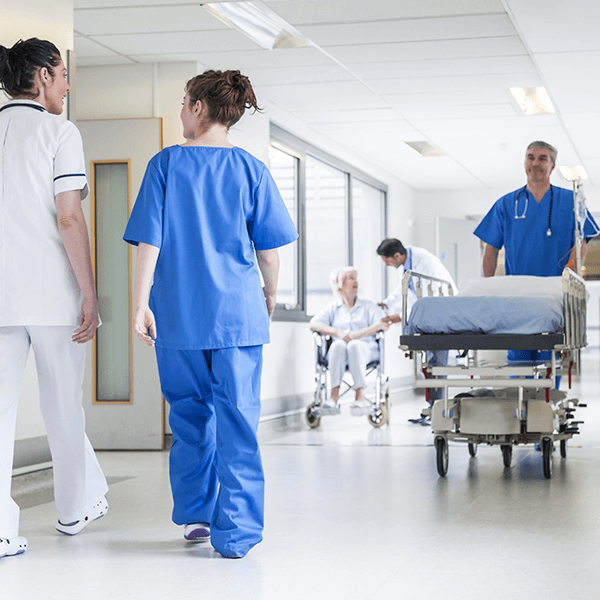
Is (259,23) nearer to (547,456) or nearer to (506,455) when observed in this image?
(506,455)

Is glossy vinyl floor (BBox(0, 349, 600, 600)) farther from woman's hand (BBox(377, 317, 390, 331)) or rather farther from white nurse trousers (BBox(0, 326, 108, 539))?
woman's hand (BBox(377, 317, 390, 331))

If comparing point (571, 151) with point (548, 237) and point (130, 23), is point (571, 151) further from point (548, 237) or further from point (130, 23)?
point (130, 23)

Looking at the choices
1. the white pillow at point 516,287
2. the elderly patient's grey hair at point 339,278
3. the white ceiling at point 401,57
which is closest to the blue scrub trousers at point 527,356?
the white pillow at point 516,287

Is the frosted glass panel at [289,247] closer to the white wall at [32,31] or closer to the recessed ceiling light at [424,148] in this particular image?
the recessed ceiling light at [424,148]

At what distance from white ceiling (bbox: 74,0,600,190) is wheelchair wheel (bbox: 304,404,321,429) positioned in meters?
2.13

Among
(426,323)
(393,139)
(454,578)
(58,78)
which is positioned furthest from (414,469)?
(393,139)

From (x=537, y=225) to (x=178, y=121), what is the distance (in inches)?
83.6

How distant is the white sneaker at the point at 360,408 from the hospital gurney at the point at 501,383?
2.22 meters

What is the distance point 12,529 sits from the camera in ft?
8.42

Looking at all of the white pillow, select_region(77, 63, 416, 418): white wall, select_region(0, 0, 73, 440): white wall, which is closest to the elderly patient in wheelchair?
select_region(77, 63, 416, 418): white wall

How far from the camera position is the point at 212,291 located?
98.1 inches

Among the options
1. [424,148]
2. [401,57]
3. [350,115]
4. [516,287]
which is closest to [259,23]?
[401,57]

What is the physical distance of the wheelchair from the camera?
6508mm

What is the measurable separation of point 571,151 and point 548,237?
13.2 feet
